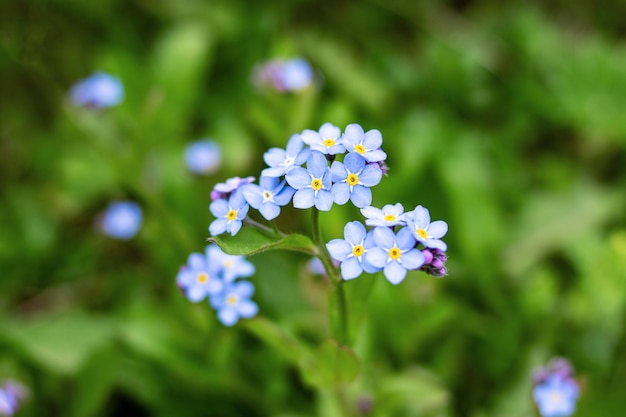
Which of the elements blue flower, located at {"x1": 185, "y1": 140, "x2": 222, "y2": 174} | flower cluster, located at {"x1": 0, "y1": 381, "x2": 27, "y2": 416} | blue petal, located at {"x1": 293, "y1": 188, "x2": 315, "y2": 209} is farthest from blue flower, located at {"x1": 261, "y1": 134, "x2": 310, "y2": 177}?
blue flower, located at {"x1": 185, "y1": 140, "x2": 222, "y2": 174}

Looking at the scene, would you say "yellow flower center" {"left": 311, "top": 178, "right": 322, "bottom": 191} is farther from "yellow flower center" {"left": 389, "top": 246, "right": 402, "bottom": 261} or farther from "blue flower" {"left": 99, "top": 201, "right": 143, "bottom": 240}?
"blue flower" {"left": 99, "top": 201, "right": 143, "bottom": 240}

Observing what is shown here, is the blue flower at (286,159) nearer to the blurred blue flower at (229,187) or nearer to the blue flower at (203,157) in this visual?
the blurred blue flower at (229,187)

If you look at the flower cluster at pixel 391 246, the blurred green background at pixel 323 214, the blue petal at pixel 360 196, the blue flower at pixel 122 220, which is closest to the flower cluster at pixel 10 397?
the blurred green background at pixel 323 214

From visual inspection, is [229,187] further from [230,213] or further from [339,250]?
[339,250]

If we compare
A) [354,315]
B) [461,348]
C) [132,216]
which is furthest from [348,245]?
[132,216]

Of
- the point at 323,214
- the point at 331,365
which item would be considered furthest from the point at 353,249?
the point at 323,214
